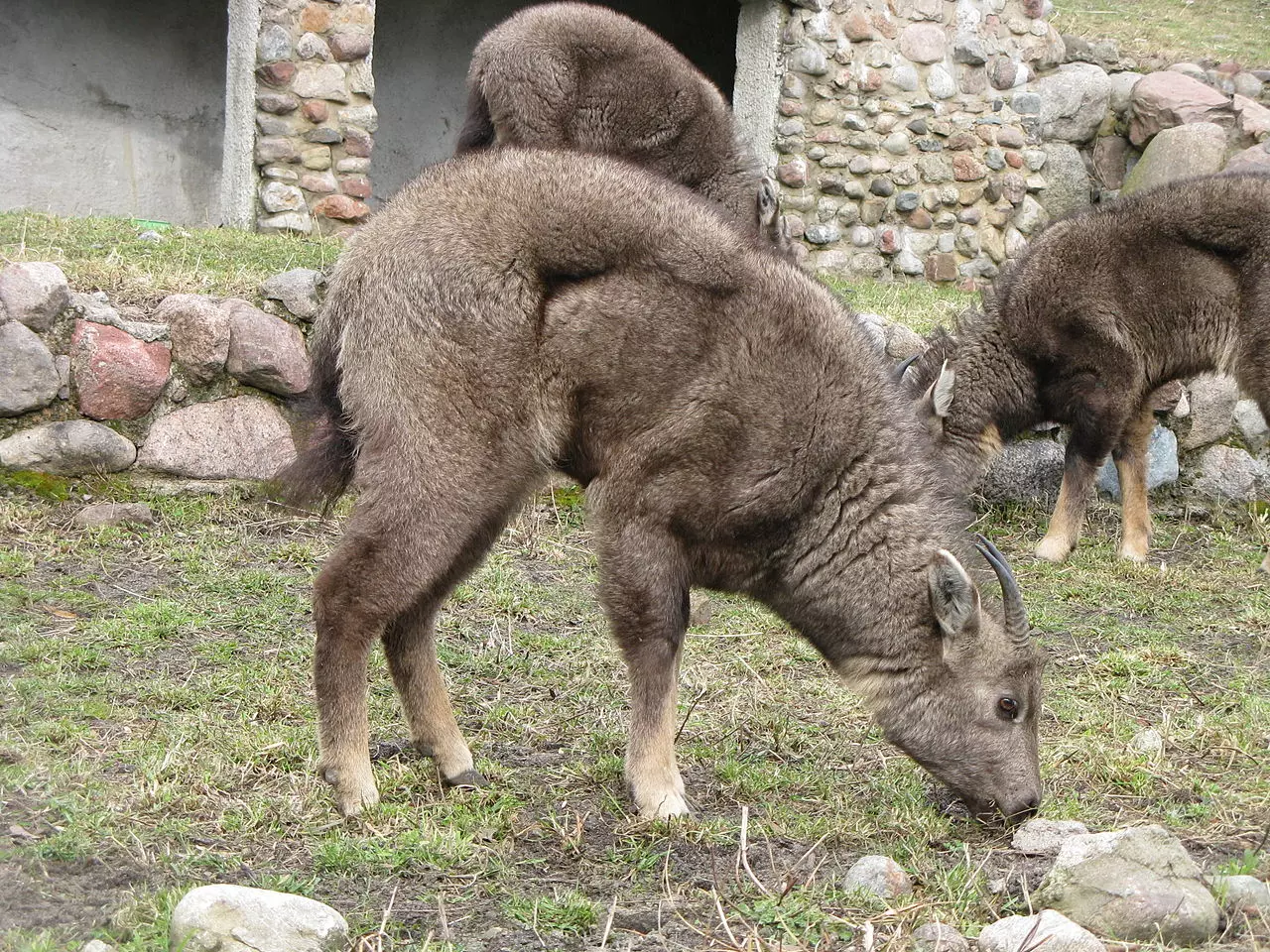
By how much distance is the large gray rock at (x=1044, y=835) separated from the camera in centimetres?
396

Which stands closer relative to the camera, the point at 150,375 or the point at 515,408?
the point at 515,408

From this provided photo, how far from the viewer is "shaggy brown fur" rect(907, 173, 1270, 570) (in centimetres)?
750

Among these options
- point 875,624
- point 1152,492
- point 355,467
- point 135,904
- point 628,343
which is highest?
point 628,343

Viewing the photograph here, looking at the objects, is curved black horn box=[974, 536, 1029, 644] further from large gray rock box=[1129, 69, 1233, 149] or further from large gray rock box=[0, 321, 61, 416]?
large gray rock box=[1129, 69, 1233, 149]

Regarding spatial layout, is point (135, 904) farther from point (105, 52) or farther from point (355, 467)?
point (105, 52)

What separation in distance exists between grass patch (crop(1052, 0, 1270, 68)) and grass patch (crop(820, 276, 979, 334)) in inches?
137

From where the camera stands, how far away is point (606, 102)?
796 cm

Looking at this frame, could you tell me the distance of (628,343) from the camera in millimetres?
4207

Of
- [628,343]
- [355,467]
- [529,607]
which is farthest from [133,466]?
[628,343]

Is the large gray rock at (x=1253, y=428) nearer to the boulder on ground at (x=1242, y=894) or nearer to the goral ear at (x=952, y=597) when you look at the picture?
the goral ear at (x=952, y=597)

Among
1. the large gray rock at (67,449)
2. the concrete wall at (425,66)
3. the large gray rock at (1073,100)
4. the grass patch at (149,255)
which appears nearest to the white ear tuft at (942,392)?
the grass patch at (149,255)

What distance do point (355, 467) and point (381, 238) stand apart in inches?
28.7

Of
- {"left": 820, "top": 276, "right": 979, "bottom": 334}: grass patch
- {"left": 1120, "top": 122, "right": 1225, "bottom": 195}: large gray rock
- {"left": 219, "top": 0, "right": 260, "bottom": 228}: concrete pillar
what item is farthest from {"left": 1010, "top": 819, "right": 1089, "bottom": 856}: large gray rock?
{"left": 1120, "top": 122, "right": 1225, "bottom": 195}: large gray rock

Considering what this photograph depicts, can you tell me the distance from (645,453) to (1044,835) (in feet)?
5.34
